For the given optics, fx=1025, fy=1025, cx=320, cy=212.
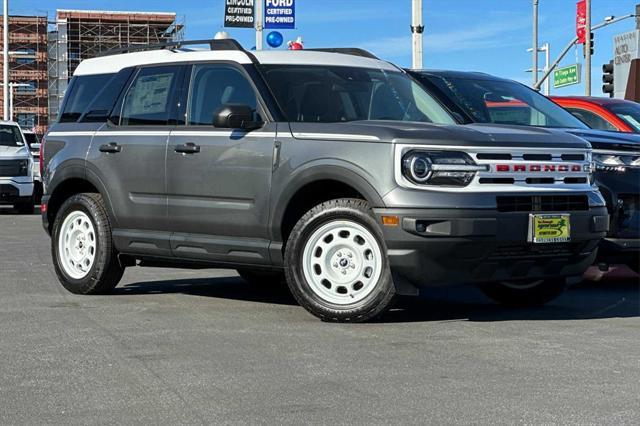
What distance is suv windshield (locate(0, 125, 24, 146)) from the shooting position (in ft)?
75.7

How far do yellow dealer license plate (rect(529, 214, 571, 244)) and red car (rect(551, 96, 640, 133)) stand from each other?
144 inches

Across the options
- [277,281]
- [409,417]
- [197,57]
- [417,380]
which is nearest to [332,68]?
[197,57]

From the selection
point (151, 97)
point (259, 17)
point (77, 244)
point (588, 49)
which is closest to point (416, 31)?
point (259, 17)

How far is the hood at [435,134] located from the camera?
6500mm

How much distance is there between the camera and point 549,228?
6688mm

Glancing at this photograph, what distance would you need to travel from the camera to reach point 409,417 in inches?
172

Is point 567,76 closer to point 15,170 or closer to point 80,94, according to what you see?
point 15,170

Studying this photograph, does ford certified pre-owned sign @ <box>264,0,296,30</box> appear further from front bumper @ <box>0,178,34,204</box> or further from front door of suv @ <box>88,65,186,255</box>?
front door of suv @ <box>88,65,186,255</box>

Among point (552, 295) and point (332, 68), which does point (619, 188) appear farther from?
point (332, 68)

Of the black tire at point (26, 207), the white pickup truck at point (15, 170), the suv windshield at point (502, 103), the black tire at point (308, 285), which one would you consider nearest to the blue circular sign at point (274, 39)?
the white pickup truck at point (15, 170)

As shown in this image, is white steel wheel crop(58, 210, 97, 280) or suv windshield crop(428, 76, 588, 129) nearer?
white steel wheel crop(58, 210, 97, 280)

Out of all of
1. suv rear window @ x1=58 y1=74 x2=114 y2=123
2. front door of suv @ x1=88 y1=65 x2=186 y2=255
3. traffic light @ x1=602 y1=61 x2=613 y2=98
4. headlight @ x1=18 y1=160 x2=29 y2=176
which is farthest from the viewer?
traffic light @ x1=602 y1=61 x2=613 y2=98

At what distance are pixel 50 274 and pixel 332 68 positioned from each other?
3.88m

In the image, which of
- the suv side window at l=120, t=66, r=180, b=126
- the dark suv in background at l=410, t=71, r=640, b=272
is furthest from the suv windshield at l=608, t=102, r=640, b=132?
the suv side window at l=120, t=66, r=180, b=126
